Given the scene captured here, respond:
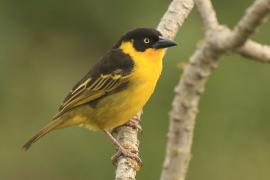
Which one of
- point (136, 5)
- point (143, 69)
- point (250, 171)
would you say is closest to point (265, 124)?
point (250, 171)

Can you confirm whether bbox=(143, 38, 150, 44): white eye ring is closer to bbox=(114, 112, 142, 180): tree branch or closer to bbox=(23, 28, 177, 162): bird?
bbox=(23, 28, 177, 162): bird

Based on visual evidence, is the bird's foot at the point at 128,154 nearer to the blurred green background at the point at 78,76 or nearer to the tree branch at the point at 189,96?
the tree branch at the point at 189,96

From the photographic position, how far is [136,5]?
33.9ft

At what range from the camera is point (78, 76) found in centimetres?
1000

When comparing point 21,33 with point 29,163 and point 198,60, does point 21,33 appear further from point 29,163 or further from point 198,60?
point 198,60

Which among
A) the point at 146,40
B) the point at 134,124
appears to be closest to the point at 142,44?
the point at 146,40

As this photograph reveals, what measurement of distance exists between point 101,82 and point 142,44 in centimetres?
39

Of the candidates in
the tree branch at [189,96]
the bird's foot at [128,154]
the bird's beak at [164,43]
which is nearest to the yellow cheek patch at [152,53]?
the bird's beak at [164,43]

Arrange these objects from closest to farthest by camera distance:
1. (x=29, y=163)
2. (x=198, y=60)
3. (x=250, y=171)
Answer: (x=198, y=60), (x=250, y=171), (x=29, y=163)

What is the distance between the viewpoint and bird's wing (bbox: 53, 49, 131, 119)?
18.9ft

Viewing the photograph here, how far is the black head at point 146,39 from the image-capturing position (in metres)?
A: 5.53

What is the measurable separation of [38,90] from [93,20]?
1.55 metres

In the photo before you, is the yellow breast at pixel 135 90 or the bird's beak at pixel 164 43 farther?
the yellow breast at pixel 135 90

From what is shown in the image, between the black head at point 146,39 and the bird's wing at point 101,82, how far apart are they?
0.14m
